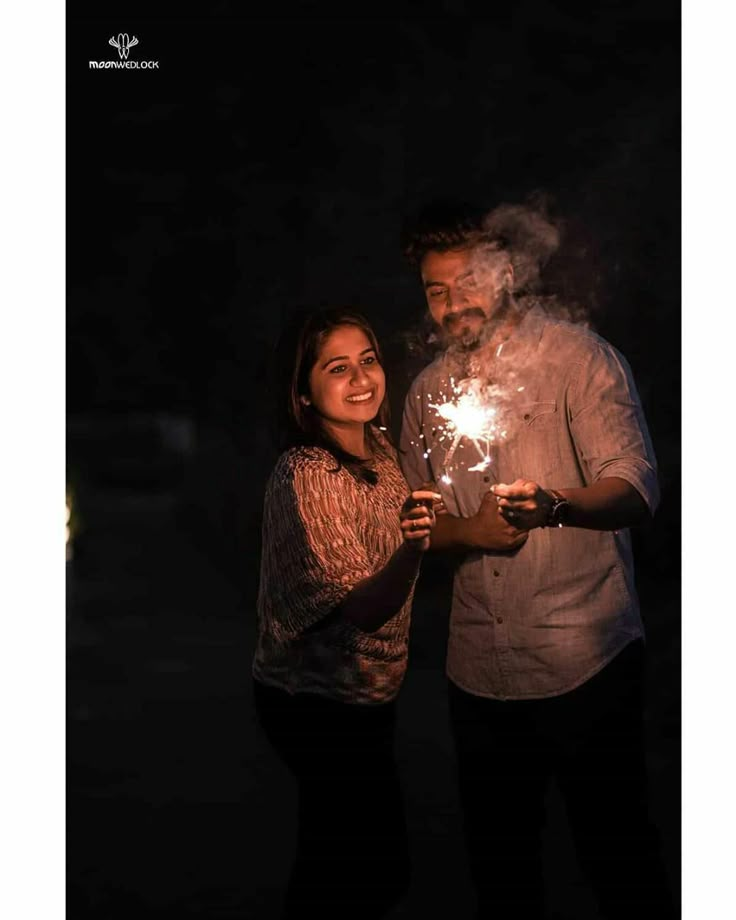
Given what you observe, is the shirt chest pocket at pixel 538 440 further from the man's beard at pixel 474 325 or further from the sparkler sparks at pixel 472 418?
the man's beard at pixel 474 325

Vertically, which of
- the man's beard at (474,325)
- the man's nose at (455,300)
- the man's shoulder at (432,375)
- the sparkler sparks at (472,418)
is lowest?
the sparkler sparks at (472,418)

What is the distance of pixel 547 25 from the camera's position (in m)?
2.71

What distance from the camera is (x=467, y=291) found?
8.30 ft

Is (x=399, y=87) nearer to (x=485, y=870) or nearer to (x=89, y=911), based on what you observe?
(x=485, y=870)

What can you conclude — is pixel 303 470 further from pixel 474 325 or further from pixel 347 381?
pixel 474 325

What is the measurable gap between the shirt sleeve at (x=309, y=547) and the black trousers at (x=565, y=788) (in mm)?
400

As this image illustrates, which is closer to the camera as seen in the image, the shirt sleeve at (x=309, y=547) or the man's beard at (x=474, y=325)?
the shirt sleeve at (x=309, y=547)

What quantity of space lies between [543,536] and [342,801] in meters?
0.79

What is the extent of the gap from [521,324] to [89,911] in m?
1.83

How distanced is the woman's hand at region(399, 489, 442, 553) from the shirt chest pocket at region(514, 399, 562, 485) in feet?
0.78

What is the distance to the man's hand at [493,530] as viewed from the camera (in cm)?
248

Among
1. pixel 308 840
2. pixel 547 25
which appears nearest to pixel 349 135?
pixel 547 25
